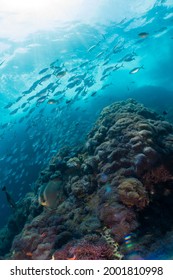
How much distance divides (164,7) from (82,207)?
88.9 ft

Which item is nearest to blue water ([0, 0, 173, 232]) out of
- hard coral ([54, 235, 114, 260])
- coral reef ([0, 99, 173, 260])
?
coral reef ([0, 99, 173, 260])

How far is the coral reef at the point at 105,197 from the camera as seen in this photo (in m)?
5.27

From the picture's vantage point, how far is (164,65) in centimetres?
5369

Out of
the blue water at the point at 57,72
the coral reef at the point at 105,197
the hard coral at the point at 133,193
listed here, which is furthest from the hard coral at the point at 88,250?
the blue water at the point at 57,72

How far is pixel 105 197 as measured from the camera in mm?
6301

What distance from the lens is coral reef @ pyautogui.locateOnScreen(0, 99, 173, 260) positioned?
5270mm

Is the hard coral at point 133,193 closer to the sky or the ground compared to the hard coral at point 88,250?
closer to the sky

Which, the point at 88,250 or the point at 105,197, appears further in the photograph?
the point at 105,197

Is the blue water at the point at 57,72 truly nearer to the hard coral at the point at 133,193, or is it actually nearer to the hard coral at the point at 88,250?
the hard coral at the point at 133,193

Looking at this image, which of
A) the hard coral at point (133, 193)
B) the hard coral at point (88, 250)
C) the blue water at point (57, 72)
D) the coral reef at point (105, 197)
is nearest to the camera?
the hard coral at point (88, 250)

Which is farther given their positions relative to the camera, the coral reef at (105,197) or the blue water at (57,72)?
the blue water at (57,72)

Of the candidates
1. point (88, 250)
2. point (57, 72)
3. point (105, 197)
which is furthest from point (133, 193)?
point (57, 72)

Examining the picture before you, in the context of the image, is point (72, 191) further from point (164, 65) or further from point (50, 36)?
point (164, 65)

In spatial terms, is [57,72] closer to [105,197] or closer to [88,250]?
[105,197]
